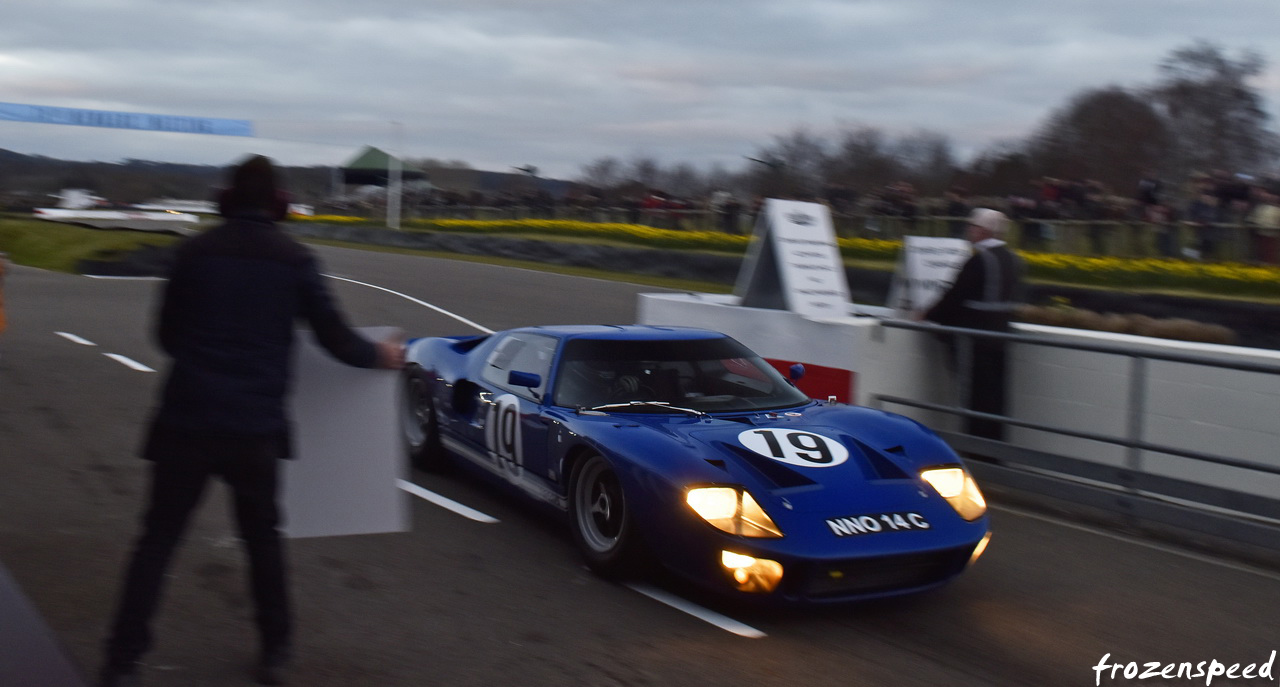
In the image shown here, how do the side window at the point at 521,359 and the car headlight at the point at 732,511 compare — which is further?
the side window at the point at 521,359

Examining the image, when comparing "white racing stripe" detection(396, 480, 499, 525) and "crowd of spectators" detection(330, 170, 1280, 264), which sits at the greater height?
"crowd of spectators" detection(330, 170, 1280, 264)

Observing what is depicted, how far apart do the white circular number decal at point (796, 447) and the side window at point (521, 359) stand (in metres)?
1.33

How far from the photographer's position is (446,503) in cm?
654

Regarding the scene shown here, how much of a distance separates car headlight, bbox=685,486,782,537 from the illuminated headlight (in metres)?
0.10

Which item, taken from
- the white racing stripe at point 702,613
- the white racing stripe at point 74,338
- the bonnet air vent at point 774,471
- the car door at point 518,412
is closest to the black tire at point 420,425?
the car door at point 518,412

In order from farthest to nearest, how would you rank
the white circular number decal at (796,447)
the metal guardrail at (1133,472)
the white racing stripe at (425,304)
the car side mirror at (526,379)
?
1. the white racing stripe at (425,304)
2. the metal guardrail at (1133,472)
3. the car side mirror at (526,379)
4. the white circular number decal at (796,447)

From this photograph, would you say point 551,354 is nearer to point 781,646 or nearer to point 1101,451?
point 781,646

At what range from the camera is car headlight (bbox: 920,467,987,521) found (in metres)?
4.94

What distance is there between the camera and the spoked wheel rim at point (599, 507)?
5070 mm

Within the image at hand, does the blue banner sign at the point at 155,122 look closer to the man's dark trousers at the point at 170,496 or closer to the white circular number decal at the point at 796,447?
the white circular number decal at the point at 796,447

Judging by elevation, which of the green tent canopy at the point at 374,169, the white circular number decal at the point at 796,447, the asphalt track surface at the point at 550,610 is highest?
the green tent canopy at the point at 374,169

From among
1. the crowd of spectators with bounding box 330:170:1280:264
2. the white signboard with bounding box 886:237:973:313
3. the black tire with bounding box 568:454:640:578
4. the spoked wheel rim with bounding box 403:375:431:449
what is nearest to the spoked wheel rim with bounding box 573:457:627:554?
the black tire with bounding box 568:454:640:578

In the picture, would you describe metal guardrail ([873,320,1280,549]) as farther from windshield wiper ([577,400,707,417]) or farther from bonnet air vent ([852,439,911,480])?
windshield wiper ([577,400,707,417])

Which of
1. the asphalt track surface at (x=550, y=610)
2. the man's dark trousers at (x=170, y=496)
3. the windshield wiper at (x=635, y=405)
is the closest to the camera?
the man's dark trousers at (x=170, y=496)
